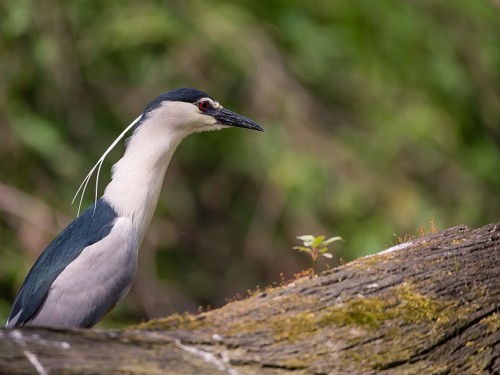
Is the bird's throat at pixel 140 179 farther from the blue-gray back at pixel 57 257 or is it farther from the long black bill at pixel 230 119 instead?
the long black bill at pixel 230 119

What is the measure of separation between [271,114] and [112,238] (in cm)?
380

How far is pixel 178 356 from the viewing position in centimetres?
288

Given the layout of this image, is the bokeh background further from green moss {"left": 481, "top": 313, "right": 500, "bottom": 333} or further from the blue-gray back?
green moss {"left": 481, "top": 313, "right": 500, "bottom": 333}

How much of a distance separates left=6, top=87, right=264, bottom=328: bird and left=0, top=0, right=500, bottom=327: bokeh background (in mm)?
2468

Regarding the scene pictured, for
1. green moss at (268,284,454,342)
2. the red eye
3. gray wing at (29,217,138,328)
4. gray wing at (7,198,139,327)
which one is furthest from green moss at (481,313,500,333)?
the red eye

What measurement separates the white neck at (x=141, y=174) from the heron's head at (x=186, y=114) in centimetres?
3

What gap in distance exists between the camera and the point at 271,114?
25.8 ft


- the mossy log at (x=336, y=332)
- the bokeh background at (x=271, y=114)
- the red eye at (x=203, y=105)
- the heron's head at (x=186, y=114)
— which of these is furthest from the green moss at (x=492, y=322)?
the bokeh background at (x=271, y=114)

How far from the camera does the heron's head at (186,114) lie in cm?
473

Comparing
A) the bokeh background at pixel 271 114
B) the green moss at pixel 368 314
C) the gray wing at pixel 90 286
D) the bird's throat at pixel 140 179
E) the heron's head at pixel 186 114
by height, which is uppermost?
the bokeh background at pixel 271 114

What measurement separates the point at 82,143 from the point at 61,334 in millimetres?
5180

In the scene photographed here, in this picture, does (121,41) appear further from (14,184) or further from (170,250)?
(170,250)

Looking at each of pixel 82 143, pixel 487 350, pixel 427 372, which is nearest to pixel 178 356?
pixel 427 372

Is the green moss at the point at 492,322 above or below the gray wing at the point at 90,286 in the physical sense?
below
